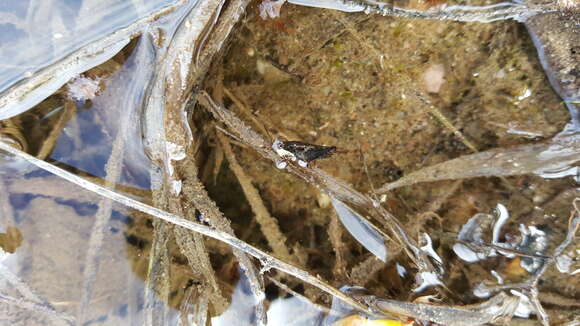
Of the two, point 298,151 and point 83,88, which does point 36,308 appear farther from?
point 298,151

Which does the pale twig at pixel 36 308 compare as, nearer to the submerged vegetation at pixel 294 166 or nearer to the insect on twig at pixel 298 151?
the submerged vegetation at pixel 294 166

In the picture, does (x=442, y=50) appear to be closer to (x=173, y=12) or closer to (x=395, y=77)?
(x=395, y=77)

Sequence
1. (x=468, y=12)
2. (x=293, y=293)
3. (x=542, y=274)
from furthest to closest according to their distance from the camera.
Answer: (x=293, y=293) < (x=542, y=274) < (x=468, y=12)

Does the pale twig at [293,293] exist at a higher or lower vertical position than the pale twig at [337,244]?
lower

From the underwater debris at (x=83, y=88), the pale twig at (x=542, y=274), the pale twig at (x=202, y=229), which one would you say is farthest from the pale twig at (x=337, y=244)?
the underwater debris at (x=83, y=88)

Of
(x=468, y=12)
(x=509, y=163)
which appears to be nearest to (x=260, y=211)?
(x=509, y=163)

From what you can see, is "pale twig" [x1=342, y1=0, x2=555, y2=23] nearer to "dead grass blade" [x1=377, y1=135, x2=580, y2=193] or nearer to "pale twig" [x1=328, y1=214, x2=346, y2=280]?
"dead grass blade" [x1=377, y1=135, x2=580, y2=193]
